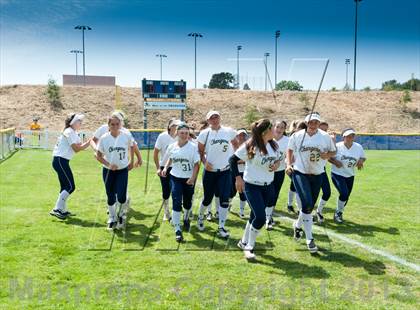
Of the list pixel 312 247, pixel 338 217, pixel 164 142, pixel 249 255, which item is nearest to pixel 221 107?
pixel 338 217

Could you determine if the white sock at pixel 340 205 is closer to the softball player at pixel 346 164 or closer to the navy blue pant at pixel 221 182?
the softball player at pixel 346 164

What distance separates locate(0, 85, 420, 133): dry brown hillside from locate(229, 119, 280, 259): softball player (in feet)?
128

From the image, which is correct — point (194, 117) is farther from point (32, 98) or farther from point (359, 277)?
point (359, 277)

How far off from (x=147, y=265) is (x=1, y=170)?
11.8 metres

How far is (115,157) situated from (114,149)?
14 centimetres

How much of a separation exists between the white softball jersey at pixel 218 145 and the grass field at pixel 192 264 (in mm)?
1326

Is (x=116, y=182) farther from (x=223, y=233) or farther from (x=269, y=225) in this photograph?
(x=269, y=225)

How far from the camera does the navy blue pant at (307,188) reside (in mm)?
6500

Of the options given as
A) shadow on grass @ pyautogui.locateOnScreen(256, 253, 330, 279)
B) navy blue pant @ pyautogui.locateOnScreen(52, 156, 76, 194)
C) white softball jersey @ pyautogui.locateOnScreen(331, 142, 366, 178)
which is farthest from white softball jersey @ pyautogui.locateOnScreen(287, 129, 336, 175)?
navy blue pant @ pyautogui.locateOnScreen(52, 156, 76, 194)

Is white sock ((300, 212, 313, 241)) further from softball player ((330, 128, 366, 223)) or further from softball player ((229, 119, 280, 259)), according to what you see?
softball player ((330, 128, 366, 223))

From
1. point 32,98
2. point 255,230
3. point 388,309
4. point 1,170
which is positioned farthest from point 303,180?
point 32,98

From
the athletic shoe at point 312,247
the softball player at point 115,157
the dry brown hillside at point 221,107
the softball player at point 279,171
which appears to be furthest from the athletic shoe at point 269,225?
the dry brown hillside at point 221,107

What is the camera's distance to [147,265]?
5883 millimetres

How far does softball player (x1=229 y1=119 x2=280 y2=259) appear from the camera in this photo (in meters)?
5.89
